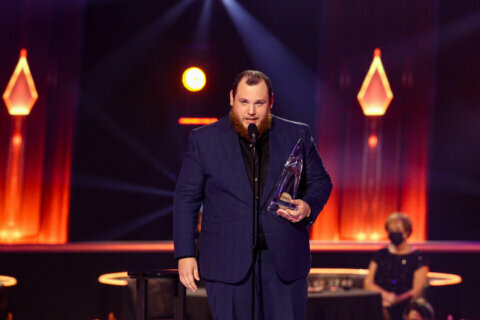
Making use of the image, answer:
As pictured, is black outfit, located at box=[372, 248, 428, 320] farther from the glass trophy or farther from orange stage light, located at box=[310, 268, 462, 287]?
the glass trophy

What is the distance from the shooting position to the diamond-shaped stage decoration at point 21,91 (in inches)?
317

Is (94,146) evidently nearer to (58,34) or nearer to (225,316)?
(58,34)

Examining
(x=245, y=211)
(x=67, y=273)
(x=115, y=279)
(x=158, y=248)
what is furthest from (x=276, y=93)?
(x=245, y=211)

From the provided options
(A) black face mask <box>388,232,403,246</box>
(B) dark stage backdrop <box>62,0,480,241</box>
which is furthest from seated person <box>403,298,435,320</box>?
(B) dark stage backdrop <box>62,0,480,241</box>

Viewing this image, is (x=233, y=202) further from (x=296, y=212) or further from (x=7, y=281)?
(x=7, y=281)

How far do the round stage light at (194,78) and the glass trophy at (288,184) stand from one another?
5.96m

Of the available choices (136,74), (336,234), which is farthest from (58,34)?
(336,234)

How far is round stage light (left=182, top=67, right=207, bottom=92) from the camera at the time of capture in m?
8.38

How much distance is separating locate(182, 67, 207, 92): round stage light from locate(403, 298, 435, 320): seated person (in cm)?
391

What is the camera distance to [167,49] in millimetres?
8461

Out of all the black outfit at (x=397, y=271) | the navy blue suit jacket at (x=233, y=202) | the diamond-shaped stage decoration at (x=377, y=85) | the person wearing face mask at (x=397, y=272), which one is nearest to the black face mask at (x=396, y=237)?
the person wearing face mask at (x=397, y=272)

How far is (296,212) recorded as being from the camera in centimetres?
242

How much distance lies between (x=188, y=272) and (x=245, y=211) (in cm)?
31

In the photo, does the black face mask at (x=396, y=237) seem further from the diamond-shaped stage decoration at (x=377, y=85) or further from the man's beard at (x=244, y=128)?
the man's beard at (x=244, y=128)
